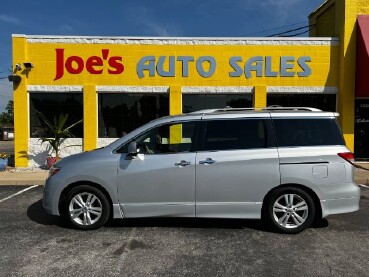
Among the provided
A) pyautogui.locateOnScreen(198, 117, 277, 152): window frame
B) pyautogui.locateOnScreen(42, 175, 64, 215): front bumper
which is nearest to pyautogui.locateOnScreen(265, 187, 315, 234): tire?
pyautogui.locateOnScreen(198, 117, 277, 152): window frame

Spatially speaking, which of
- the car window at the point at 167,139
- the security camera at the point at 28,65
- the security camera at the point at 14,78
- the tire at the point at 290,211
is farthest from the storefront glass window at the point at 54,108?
the tire at the point at 290,211

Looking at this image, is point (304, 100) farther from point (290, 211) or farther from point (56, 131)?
point (56, 131)

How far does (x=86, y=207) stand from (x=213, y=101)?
7.87 metres

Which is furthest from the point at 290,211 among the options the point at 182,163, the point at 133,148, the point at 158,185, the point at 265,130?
the point at 133,148

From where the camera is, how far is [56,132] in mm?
12125

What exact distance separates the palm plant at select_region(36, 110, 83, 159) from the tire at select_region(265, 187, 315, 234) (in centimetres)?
848

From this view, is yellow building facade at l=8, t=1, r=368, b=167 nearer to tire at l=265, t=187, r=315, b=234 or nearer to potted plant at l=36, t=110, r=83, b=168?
potted plant at l=36, t=110, r=83, b=168

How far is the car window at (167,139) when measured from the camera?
5695 millimetres

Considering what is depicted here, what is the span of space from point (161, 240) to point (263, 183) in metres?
1.68

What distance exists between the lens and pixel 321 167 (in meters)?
5.53

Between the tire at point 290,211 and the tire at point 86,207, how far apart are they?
245cm

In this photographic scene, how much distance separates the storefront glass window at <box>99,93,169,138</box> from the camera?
12781 millimetres

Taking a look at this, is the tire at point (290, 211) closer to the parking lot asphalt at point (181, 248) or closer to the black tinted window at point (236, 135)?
the parking lot asphalt at point (181, 248)

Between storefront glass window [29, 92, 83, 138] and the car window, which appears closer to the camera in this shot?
the car window
